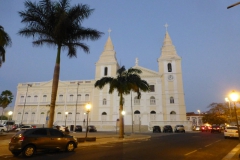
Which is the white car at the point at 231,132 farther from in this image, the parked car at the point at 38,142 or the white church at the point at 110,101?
the white church at the point at 110,101

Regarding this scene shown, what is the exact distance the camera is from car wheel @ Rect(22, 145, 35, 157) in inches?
380

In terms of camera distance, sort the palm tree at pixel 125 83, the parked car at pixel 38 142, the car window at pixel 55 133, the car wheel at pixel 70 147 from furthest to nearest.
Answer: the palm tree at pixel 125 83 → the car wheel at pixel 70 147 → the car window at pixel 55 133 → the parked car at pixel 38 142

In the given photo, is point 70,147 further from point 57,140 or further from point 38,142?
point 38,142

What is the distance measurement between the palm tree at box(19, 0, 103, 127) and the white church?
3172cm

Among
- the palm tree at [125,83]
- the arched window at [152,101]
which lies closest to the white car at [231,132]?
the palm tree at [125,83]

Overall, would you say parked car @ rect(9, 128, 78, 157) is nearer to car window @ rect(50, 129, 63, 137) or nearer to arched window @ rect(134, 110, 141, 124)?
car window @ rect(50, 129, 63, 137)

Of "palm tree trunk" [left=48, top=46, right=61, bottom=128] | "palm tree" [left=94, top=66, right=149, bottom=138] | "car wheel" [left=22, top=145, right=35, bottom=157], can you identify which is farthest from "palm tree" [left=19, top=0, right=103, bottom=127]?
"palm tree" [left=94, top=66, right=149, bottom=138]

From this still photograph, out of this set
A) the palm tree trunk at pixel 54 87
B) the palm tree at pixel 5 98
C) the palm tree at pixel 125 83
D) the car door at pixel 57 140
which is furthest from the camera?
the palm tree at pixel 5 98

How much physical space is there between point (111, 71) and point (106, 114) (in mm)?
12379

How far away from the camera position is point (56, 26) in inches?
546

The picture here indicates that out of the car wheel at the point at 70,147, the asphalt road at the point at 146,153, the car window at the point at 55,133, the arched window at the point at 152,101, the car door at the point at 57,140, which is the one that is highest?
the arched window at the point at 152,101

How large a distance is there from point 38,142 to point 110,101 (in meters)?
41.7

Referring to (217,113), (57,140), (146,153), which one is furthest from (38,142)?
(217,113)

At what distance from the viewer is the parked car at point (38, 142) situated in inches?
380
